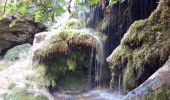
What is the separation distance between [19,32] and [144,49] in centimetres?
792

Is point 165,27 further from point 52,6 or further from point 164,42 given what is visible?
point 52,6

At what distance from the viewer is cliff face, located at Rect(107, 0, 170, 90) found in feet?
16.1

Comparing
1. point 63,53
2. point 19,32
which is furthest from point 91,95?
point 19,32

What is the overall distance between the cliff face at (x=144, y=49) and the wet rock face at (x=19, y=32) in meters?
6.83

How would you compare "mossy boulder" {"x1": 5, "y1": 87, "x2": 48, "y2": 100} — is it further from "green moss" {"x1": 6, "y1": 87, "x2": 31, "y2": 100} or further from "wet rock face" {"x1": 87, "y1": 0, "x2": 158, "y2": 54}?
"wet rock face" {"x1": 87, "y1": 0, "x2": 158, "y2": 54}

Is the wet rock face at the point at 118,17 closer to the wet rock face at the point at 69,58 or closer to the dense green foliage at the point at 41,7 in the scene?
the wet rock face at the point at 69,58

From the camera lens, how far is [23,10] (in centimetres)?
310

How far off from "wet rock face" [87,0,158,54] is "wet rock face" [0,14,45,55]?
3.08 meters

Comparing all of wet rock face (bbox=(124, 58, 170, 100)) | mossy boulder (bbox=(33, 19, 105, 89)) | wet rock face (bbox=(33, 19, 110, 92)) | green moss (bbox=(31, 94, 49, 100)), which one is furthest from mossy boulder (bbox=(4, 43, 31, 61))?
wet rock face (bbox=(124, 58, 170, 100))

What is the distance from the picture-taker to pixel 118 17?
8.64 m

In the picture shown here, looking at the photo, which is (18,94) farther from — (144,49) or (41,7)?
(41,7)

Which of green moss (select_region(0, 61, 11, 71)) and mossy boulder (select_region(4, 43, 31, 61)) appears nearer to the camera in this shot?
green moss (select_region(0, 61, 11, 71))

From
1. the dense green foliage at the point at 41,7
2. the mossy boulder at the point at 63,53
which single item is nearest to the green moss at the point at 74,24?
the mossy boulder at the point at 63,53

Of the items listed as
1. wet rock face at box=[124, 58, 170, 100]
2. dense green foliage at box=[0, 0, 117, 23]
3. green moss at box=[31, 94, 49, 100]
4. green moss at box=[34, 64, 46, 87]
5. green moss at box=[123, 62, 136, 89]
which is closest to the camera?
dense green foliage at box=[0, 0, 117, 23]
